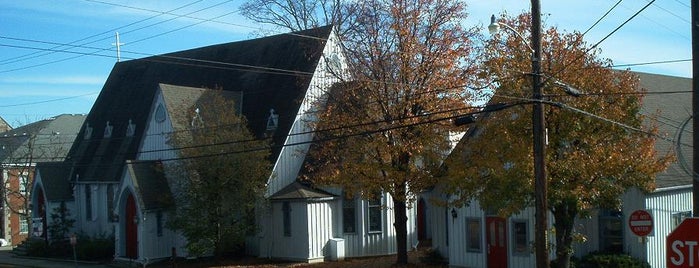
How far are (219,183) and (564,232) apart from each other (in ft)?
49.3

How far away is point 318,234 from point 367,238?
2245 mm

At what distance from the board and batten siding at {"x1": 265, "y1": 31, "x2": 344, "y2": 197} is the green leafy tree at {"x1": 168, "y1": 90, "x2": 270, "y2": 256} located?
1.41m

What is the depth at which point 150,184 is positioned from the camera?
116 ft

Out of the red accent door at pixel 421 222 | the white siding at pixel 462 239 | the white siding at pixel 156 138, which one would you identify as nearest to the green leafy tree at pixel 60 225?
the white siding at pixel 156 138

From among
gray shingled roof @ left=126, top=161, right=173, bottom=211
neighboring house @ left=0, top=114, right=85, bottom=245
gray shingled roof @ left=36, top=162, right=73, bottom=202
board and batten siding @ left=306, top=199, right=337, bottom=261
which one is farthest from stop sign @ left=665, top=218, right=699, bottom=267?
neighboring house @ left=0, top=114, right=85, bottom=245

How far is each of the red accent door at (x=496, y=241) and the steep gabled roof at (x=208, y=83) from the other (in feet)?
35.4

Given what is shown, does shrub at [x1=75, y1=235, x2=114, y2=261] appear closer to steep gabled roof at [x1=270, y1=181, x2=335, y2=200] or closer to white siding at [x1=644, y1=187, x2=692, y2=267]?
steep gabled roof at [x1=270, y1=181, x2=335, y2=200]

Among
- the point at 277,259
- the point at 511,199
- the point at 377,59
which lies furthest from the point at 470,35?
the point at 277,259

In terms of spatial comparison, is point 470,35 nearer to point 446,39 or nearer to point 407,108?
point 446,39

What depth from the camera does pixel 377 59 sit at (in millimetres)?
26938

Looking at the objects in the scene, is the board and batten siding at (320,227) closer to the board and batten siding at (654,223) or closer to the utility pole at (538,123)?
the board and batten siding at (654,223)

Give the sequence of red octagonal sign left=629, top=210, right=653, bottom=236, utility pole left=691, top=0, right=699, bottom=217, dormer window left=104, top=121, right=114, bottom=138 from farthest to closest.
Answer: dormer window left=104, top=121, right=114, bottom=138 < red octagonal sign left=629, top=210, right=653, bottom=236 < utility pole left=691, top=0, right=699, bottom=217

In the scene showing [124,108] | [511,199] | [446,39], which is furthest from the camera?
[124,108]

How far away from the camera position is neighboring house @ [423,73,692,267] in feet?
79.6
